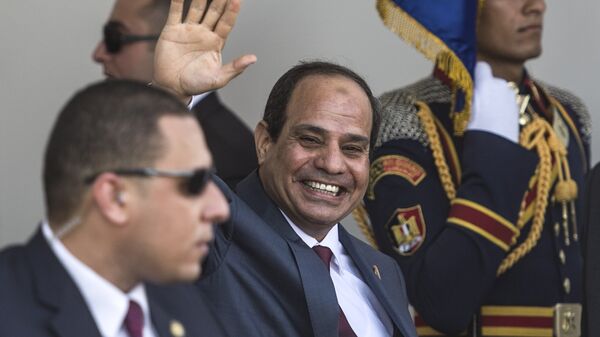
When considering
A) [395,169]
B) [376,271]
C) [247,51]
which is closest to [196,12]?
[376,271]

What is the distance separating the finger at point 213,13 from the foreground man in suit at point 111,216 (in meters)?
0.59

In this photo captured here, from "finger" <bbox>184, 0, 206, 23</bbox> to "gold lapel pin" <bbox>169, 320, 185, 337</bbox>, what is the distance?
65 centimetres

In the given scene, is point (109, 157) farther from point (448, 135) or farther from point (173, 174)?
point (448, 135)

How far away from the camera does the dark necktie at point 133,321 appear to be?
2082 mm

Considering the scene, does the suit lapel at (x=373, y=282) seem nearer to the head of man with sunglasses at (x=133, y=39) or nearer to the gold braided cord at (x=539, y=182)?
the gold braided cord at (x=539, y=182)

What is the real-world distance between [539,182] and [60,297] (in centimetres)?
196

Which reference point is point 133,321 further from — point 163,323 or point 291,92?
point 291,92

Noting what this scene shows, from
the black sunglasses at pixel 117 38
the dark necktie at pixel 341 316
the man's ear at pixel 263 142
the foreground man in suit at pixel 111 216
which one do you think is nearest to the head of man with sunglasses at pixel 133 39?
the black sunglasses at pixel 117 38

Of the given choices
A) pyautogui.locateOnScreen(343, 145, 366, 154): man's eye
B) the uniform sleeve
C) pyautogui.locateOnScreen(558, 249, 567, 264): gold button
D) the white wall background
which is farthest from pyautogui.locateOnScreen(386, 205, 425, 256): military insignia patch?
the white wall background

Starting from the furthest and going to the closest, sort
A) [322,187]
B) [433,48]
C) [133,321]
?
[433,48]
[322,187]
[133,321]

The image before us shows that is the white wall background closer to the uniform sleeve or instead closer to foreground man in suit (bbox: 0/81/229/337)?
the uniform sleeve

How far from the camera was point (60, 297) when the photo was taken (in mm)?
2029

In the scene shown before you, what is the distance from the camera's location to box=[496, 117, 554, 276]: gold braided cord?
365 cm

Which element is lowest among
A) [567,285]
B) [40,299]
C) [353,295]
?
[567,285]
